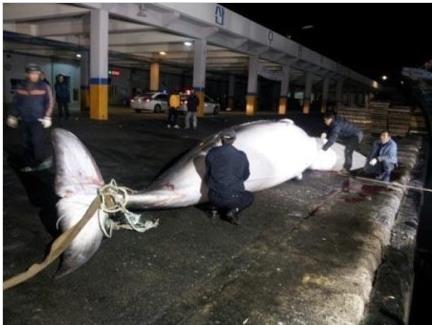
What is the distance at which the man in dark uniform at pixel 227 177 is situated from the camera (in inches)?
201

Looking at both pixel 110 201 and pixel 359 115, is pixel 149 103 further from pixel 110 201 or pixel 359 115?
pixel 110 201

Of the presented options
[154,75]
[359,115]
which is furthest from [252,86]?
[359,115]

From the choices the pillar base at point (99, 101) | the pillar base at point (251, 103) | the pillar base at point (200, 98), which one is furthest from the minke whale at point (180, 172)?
the pillar base at point (251, 103)

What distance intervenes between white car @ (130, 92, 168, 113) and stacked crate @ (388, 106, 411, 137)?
49.0 feet

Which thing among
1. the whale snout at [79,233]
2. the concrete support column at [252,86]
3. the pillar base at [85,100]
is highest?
the concrete support column at [252,86]

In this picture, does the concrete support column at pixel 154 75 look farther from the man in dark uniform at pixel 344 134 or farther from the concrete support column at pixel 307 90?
the man in dark uniform at pixel 344 134

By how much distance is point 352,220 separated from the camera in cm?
577

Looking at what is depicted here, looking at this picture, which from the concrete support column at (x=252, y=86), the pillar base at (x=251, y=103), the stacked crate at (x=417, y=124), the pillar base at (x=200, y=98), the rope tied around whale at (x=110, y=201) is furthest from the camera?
the pillar base at (x=251, y=103)

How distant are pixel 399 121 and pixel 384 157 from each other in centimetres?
1057

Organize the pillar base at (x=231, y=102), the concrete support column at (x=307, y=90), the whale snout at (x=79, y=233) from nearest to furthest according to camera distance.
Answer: the whale snout at (x=79, y=233) → the concrete support column at (x=307, y=90) → the pillar base at (x=231, y=102)

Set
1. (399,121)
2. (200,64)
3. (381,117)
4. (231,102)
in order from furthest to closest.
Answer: (231,102), (200,64), (381,117), (399,121)

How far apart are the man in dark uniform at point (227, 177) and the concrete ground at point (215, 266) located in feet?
0.86

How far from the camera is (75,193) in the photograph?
3.87 meters

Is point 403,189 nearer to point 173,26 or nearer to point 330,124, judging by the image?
point 330,124
